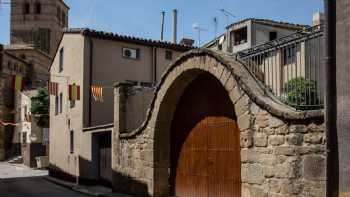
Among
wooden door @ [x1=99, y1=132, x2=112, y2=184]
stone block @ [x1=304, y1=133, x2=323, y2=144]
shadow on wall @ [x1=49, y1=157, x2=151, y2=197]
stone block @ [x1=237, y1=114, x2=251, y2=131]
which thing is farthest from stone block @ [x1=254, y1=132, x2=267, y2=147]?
wooden door @ [x1=99, y1=132, x2=112, y2=184]

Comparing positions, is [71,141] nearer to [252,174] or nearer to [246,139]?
[246,139]

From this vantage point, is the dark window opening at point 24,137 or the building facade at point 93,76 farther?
the dark window opening at point 24,137

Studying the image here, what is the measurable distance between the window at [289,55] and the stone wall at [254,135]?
2.40 ft

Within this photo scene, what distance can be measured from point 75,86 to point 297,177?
50.7 ft

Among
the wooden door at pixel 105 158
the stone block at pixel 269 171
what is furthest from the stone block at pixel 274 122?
the wooden door at pixel 105 158

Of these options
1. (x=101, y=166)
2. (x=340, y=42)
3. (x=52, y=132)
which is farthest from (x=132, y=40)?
(x=340, y=42)

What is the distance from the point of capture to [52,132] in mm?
28344

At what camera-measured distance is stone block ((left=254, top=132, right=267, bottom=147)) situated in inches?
311

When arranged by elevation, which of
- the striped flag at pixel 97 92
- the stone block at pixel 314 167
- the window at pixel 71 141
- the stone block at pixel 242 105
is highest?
the striped flag at pixel 97 92

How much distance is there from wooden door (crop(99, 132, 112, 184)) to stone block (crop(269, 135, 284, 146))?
10.7 metres

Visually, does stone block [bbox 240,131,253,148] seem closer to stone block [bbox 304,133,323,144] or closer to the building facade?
stone block [bbox 304,133,323,144]

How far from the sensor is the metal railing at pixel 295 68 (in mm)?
7375

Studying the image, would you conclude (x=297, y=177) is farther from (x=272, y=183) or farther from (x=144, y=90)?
(x=144, y=90)

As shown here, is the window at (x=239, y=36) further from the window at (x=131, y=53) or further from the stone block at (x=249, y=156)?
the stone block at (x=249, y=156)
